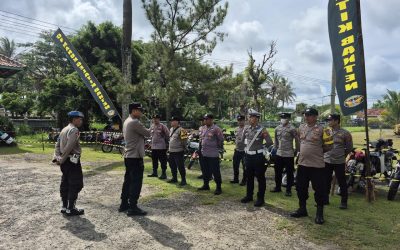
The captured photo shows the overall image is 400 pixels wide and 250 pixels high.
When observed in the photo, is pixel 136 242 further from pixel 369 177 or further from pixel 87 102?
pixel 87 102

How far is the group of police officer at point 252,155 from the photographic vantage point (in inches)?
227

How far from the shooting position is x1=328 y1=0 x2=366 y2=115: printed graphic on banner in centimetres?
711

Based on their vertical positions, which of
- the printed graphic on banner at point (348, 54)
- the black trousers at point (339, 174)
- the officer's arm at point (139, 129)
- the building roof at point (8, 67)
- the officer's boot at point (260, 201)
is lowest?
the officer's boot at point (260, 201)

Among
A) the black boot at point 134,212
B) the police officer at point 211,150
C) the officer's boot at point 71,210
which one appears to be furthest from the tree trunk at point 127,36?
the black boot at point 134,212

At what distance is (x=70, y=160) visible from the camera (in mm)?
5727

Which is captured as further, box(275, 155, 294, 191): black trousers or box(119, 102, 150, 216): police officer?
box(275, 155, 294, 191): black trousers

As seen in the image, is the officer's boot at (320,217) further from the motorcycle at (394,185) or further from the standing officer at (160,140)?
the standing officer at (160,140)

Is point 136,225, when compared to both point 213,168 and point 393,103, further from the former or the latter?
point 393,103

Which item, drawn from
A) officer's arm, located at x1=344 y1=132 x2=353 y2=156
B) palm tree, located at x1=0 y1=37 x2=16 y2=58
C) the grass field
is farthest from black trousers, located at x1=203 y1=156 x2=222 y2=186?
palm tree, located at x1=0 y1=37 x2=16 y2=58

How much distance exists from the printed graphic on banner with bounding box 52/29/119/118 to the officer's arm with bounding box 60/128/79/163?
11.5 metres

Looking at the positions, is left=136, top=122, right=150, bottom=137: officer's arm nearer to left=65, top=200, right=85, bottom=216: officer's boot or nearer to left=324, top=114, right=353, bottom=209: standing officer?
left=65, top=200, right=85, bottom=216: officer's boot

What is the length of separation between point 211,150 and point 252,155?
4.23 ft

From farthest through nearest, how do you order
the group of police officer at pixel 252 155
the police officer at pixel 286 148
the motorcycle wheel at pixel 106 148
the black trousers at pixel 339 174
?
the motorcycle wheel at pixel 106 148
the police officer at pixel 286 148
the black trousers at pixel 339 174
the group of police officer at pixel 252 155

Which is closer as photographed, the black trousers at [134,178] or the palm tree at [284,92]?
the black trousers at [134,178]
